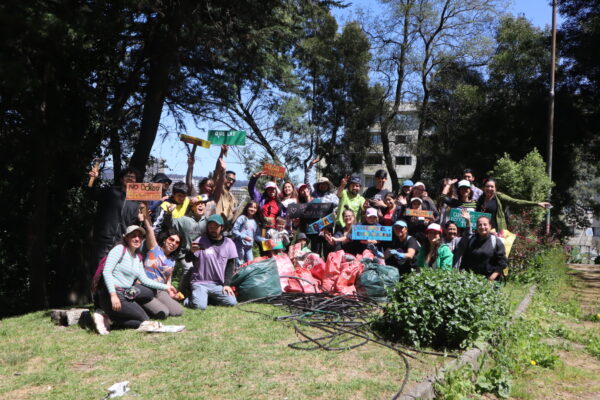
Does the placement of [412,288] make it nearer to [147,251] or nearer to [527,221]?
[147,251]

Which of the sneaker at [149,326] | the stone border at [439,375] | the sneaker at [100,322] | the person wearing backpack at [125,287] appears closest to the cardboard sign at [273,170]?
the person wearing backpack at [125,287]

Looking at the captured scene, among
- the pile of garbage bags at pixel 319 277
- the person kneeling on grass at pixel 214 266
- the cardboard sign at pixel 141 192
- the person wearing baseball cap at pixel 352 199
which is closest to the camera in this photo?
the cardboard sign at pixel 141 192

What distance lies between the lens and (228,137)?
822 centimetres

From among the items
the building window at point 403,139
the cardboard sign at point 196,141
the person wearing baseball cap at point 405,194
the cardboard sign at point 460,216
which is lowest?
the cardboard sign at point 460,216

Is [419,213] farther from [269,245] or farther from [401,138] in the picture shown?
[401,138]

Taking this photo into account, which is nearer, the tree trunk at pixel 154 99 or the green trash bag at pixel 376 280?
the green trash bag at pixel 376 280

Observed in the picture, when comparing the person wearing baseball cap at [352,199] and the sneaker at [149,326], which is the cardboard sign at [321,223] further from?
the sneaker at [149,326]

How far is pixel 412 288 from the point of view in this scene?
216 inches

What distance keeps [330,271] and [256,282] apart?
1.15 metres

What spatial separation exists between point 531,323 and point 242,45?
6.69 meters

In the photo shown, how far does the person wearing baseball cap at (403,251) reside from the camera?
768 centimetres

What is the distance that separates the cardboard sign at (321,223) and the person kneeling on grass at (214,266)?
71.9 inches

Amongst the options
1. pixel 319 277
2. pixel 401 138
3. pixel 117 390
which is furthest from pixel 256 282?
pixel 401 138

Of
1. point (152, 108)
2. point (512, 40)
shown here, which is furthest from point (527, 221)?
point (512, 40)
